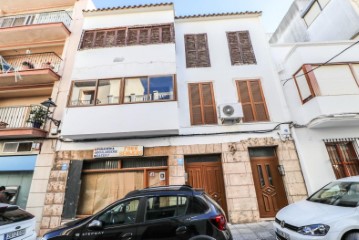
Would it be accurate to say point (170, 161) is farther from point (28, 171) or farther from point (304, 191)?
point (28, 171)

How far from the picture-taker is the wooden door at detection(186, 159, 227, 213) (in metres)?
7.18

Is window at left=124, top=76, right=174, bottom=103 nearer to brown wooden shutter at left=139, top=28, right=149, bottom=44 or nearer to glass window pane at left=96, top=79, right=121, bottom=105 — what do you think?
glass window pane at left=96, top=79, right=121, bottom=105

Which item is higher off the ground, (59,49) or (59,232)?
(59,49)

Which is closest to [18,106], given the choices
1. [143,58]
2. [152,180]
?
[143,58]

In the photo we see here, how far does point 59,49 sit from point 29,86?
2615 mm

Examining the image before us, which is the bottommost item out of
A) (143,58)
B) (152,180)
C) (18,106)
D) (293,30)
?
(152,180)

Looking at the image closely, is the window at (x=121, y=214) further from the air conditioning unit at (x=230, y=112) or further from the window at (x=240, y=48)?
the window at (x=240, y=48)

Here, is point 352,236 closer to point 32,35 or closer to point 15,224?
point 15,224

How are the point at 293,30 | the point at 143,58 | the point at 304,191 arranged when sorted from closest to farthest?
the point at 304,191, the point at 143,58, the point at 293,30

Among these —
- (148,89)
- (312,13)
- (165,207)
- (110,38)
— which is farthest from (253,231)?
(312,13)

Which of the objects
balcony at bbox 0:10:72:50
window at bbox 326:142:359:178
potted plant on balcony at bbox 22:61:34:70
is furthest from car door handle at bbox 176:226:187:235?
balcony at bbox 0:10:72:50

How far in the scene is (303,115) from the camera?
7.70 meters

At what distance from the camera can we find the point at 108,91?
8070mm

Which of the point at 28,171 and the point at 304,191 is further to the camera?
the point at 28,171
